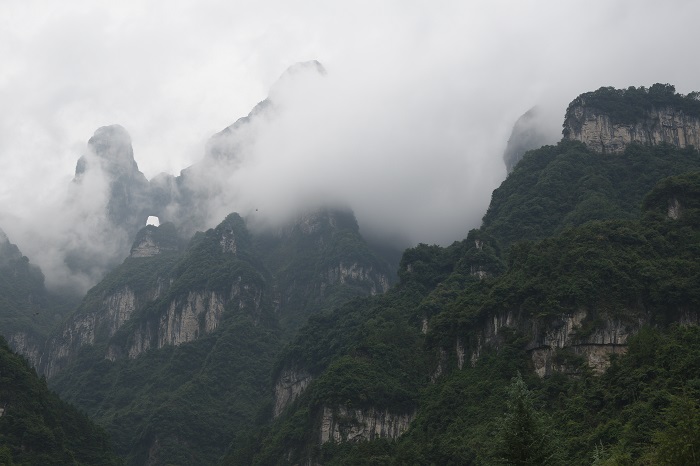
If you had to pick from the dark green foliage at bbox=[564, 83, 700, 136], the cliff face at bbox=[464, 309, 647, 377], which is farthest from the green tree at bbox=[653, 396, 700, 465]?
the dark green foliage at bbox=[564, 83, 700, 136]

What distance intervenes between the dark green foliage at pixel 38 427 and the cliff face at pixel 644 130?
74666mm

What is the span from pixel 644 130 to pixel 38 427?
8420 cm

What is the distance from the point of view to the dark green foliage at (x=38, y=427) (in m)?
78.0

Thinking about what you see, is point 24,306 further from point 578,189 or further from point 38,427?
point 578,189

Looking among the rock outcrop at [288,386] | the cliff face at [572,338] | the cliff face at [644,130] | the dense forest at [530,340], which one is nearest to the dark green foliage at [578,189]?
the dense forest at [530,340]

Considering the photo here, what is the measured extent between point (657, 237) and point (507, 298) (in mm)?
13941

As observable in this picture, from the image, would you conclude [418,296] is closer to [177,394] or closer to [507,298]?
[507,298]

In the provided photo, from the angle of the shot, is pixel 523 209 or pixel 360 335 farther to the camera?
pixel 523 209

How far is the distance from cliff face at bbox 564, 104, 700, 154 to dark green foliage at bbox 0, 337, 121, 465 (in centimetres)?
7467

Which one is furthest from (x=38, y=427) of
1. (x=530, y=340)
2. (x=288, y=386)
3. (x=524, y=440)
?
(x=524, y=440)

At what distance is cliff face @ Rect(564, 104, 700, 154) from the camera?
117250 mm

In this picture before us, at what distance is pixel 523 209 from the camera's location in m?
112

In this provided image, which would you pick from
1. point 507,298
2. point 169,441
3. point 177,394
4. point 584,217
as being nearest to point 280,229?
point 177,394

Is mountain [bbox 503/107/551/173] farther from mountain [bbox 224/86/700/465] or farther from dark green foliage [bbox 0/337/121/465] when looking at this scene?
dark green foliage [bbox 0/337/121/465]
